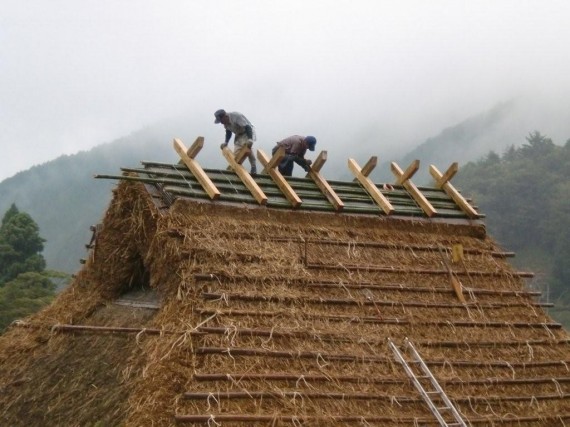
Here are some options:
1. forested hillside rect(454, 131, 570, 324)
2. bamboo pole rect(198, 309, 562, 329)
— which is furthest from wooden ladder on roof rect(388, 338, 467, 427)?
forested hillside rect(454, 131, 570, 324)

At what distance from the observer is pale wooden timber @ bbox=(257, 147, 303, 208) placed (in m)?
8.66

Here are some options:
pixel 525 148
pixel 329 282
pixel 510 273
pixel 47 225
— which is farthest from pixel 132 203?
pixel 47 225

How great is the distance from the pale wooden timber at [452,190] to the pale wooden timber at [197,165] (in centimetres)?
360

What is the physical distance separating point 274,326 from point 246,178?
2673 millimetres

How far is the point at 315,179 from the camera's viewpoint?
9633 mm

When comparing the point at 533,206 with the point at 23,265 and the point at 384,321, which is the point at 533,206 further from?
the point at 384,321

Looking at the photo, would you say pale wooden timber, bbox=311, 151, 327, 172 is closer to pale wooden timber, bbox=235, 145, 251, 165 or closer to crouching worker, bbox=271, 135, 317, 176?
crouching worker, bbox=271, 135, 317, 176

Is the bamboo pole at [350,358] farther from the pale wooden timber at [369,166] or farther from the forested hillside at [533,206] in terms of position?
the forested hillside at [533,206]

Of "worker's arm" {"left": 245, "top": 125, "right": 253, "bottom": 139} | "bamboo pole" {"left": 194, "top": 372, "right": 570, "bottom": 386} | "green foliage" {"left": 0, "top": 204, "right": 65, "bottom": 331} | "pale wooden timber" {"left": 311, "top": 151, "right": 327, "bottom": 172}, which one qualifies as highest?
"green foliage" {"left": 0, "top": 204, "right": 65, "bottom": 331}

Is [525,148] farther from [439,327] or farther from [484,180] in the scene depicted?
[439,327]

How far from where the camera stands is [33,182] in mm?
89562

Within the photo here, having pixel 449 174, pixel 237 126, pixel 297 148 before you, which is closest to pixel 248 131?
pixel 237 126

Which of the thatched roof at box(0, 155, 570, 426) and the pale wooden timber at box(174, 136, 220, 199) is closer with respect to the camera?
the thatched roof at box(0, 155, 570, 426)

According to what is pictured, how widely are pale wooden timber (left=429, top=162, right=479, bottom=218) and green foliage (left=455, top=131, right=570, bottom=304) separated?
32994 millimetres
